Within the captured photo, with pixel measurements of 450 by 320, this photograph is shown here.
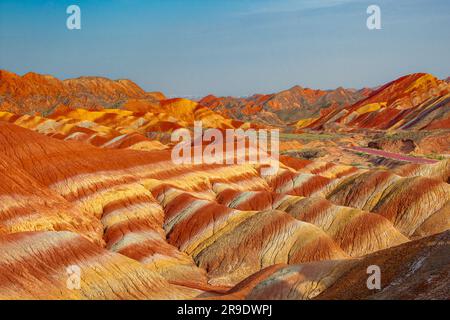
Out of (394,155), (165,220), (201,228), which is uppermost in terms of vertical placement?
(201,228)

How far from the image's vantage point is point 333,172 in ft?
295

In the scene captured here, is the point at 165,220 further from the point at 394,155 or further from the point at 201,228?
the point at 394,155

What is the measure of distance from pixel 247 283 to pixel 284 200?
3265cm

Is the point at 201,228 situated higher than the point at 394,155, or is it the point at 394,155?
the point at 201,228

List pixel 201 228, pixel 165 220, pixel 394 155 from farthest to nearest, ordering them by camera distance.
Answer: pixel 394 155
pixel 165 220
pixel 201 228

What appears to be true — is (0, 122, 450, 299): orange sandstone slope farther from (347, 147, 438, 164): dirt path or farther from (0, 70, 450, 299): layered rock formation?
(347, 147, 438, 164): dirt path

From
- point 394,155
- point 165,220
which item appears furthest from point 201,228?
point 394,155

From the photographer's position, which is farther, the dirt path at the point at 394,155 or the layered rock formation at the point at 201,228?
the dirt path at the point at 394,155

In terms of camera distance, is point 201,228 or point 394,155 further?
point 394,155

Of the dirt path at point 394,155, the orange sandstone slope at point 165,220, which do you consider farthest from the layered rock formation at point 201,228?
the dirt path at point 394,155

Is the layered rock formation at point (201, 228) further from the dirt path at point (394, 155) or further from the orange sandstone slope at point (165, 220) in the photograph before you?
the dirt path at point (394, 155)

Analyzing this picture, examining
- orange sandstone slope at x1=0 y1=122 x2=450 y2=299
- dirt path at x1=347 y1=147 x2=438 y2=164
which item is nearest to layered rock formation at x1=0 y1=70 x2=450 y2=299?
orange sandstone slope at x1=0 y1=122 x2=450 y2=299

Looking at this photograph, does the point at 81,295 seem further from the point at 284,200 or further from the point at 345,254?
the point at 284,200
